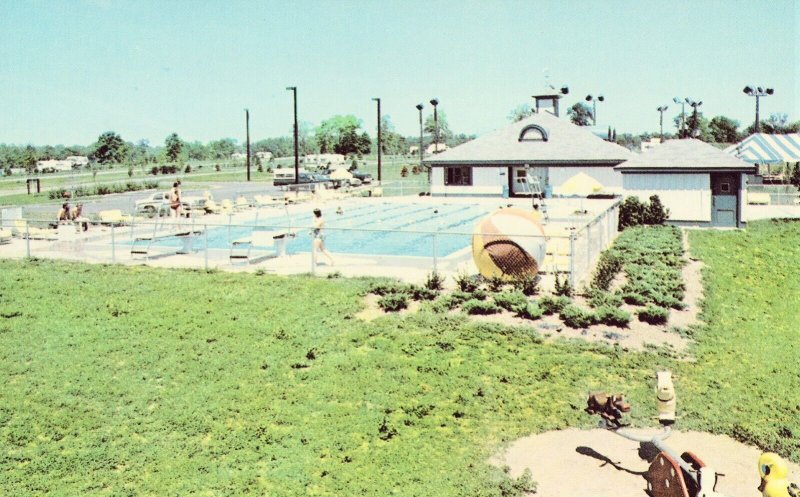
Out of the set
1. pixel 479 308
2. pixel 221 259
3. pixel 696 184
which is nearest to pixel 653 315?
pixel 479 308

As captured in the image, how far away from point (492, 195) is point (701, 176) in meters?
17.6

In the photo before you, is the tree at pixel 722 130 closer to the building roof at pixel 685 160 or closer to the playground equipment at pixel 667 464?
the building roof at pixel 685 160

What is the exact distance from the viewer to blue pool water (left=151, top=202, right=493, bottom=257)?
2555cm

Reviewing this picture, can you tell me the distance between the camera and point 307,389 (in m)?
10.3

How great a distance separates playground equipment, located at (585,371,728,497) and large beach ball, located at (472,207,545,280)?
291 inches

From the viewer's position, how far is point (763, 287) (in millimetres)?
17172

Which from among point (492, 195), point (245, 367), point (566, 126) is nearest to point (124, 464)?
point (245, 367)

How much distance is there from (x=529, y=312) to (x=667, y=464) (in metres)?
6.62

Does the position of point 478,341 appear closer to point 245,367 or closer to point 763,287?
point 245,367

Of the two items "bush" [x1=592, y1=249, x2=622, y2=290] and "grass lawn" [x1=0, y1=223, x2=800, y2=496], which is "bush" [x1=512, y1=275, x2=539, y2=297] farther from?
"grass lawn" [x1=0, y1=223, x2=800, y2=496]

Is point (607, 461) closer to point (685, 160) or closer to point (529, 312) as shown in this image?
point (529, 312)

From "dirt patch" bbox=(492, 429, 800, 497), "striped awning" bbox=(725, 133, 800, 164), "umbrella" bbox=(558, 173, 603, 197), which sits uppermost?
"striped awning" bbox=(725, 133, 800, 164)

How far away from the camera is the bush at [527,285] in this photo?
48.1 feet

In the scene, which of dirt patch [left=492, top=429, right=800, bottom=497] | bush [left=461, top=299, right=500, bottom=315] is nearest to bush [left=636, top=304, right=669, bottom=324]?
bush [left=461, top=299, right=500, bottom=315]
